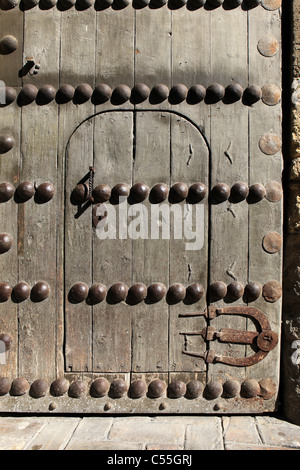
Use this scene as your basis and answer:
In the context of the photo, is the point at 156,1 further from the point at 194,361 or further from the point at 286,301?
the point at 194,361

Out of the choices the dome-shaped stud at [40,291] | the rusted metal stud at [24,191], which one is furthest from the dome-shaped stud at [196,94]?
the dome-shaped stud at [40,291]

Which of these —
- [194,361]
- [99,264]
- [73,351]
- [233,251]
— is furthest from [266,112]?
[73,351]

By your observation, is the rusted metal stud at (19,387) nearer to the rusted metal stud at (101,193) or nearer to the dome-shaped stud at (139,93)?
the rusted metal stud at (101,193)

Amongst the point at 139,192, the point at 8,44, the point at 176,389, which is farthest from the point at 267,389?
the point at 8,44

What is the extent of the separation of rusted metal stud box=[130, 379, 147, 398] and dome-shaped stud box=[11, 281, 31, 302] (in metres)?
0.58

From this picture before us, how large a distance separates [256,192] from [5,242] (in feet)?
3.50

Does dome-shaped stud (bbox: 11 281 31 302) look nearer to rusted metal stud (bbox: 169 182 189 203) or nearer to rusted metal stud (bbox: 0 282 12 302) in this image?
rusted metal stud (bbox: 0 282 12 302)

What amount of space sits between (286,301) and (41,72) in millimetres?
1424

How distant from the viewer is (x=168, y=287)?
66.1 inches

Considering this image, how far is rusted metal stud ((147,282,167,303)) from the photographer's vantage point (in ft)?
5.42

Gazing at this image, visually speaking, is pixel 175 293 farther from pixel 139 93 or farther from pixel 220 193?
pixel 139 93

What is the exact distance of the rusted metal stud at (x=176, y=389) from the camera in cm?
164

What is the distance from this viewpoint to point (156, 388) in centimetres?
164

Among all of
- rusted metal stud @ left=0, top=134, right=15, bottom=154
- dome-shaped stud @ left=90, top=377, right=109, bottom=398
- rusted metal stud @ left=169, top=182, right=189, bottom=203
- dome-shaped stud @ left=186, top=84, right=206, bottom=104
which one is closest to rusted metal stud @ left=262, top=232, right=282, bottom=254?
rusted metal stud @ left=169, top=182, right=189, bottom=203
